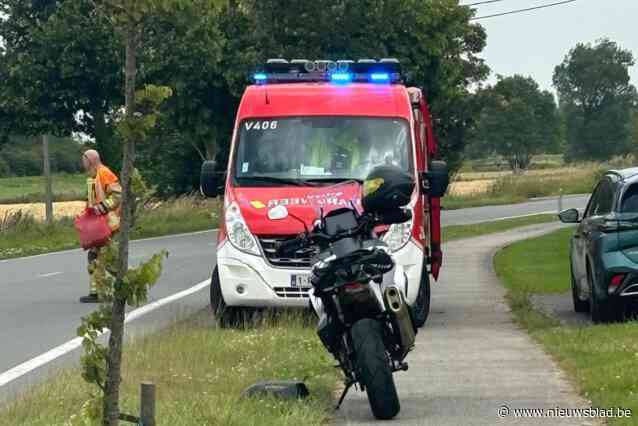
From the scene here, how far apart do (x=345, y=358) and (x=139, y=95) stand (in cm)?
299

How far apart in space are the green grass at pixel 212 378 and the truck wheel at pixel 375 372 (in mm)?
354

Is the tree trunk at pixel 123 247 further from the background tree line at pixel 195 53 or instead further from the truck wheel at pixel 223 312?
the background tree line at pixel 195 53

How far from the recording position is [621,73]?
157000 millimetres

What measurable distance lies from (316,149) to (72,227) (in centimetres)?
2237

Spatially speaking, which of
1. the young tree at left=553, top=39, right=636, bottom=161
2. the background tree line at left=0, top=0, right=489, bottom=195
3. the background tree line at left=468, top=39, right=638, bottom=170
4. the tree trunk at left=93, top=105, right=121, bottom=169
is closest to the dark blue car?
the background tree line at left=0, top=0, right=489, bottom=195

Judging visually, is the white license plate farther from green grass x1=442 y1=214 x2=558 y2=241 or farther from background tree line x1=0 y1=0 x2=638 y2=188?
background tree line x1=0 y1=0 x2=638 y2=188

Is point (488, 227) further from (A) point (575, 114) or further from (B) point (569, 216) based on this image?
(A) point (575, 114)

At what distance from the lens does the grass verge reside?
9109 mm

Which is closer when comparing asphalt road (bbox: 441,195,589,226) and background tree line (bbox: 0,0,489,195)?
background tree line (bbox: 0,0,489,195)

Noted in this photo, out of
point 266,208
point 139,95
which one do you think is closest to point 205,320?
point 266,208

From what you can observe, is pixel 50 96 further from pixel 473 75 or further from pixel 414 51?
pixel 473 75

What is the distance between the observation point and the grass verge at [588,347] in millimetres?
9109

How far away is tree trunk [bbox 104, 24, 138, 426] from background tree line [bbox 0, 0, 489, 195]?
30044 millimetres

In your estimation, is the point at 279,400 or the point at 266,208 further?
the point at 266,208
